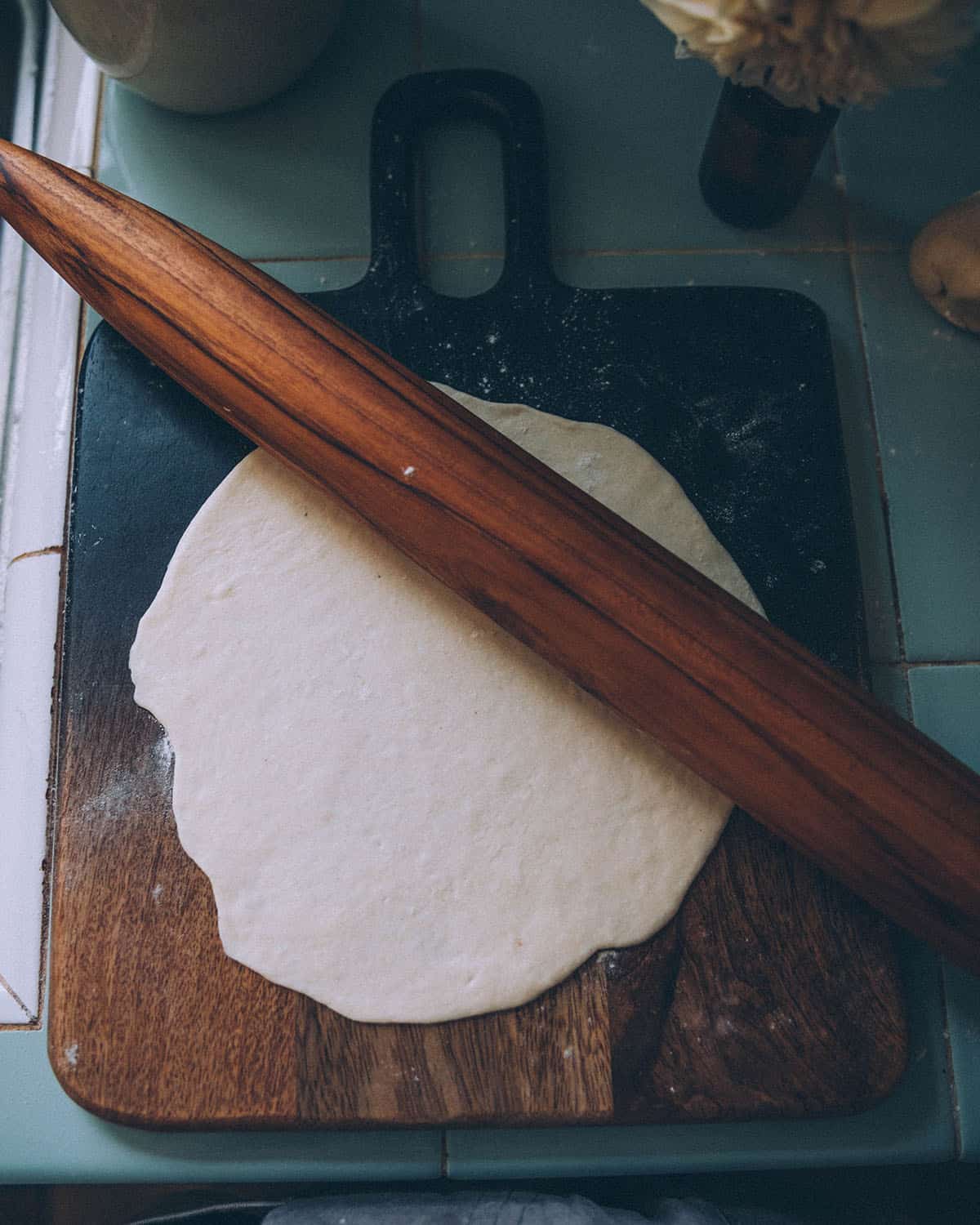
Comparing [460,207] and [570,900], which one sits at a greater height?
[460,207]

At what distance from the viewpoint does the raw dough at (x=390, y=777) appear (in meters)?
0.73

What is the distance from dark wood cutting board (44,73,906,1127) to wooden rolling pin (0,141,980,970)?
0.09 metres

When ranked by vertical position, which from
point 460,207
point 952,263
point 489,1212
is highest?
point 460,207

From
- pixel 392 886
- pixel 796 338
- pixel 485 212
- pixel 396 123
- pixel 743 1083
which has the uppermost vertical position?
pixel 396 123

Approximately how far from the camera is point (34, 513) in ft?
3.05

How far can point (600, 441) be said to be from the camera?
836 millimetres

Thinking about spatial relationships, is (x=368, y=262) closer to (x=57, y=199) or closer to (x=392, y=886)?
(x=57, y=199)

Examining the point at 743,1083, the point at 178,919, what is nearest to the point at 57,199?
the point at 178,919

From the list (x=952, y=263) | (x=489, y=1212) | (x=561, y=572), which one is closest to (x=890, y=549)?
(x=952, y=263)

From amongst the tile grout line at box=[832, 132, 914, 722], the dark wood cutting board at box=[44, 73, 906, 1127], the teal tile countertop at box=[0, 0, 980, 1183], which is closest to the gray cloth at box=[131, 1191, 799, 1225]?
the dark wood cutting board at box=[44, 73, 906, 1127]

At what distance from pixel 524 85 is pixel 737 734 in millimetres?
667

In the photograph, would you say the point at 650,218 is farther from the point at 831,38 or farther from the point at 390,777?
the point at 390,777

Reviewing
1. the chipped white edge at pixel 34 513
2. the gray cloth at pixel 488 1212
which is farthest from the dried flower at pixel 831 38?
the gray cloth at pixel 488 1212

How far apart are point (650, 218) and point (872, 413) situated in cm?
29
